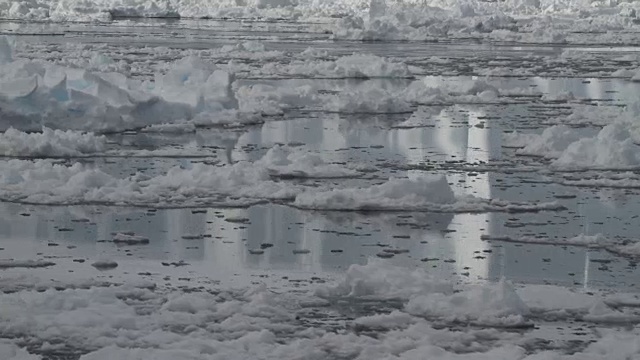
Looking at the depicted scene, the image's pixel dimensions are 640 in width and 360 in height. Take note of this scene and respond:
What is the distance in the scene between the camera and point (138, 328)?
18.9ft

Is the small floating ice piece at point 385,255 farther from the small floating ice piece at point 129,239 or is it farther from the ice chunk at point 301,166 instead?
the ice chunk at point 301,166

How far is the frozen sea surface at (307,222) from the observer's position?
5.75 meters

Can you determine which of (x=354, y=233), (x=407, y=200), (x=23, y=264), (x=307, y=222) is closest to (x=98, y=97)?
(x=407, y=200)

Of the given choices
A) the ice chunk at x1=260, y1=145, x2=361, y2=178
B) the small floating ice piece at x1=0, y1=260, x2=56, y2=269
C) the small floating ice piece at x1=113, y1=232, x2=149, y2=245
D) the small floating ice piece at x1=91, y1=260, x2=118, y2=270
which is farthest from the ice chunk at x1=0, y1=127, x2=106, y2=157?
the small floating ice piece at x1=91, y1=260, x2=118, y2=270

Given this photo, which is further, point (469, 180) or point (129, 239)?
point (469, 180)

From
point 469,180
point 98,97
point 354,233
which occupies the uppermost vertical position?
point 98,97

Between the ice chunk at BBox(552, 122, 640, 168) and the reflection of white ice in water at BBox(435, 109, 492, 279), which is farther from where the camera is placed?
the ice chunk at BBox(552, 122, 640, 168)

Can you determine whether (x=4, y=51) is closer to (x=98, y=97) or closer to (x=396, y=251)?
(x=98, y=97)

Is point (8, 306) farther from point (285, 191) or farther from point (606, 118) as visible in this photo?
point (606, 118)

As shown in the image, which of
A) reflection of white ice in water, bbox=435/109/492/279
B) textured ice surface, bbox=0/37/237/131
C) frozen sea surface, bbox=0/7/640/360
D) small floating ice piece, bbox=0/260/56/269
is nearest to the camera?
frozen sea surface, bbox=0/7/640/360

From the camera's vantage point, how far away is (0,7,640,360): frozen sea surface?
5.75m

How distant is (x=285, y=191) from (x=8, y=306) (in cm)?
373

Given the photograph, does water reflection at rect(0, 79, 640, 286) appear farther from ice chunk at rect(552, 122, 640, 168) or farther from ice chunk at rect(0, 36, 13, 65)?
ice chunk at rect(0, 36, 13, 65)

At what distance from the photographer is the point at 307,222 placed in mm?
8500
